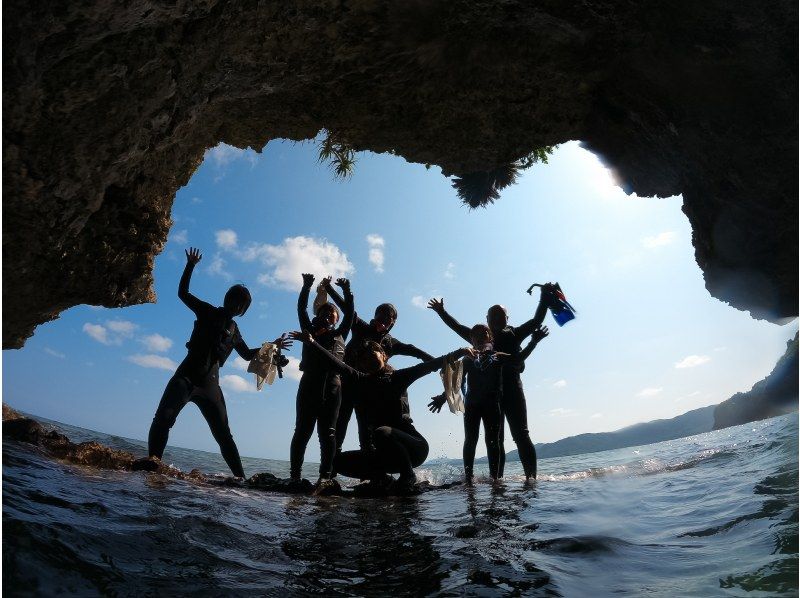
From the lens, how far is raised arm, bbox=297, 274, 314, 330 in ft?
18.2

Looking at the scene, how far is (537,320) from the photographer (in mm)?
6219

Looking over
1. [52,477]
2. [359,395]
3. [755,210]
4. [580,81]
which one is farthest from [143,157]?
[755,210]

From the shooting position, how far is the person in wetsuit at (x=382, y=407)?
5.03 metres

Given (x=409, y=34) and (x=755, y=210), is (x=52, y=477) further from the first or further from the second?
(x=755, y=210)

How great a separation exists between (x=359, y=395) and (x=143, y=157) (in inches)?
130

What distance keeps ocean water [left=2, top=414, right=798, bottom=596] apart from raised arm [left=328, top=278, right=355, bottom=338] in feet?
6.48

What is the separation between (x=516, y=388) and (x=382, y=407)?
6.92 feet

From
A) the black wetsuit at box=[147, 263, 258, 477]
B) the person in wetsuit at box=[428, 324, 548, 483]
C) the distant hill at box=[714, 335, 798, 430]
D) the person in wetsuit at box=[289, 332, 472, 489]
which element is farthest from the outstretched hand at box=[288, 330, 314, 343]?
the distant hill at box=[714, 335, 798, 430]

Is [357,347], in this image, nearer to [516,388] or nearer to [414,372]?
[414,372]

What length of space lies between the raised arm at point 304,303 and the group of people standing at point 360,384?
0.04 feet

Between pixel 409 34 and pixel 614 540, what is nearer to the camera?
pixel 614 540

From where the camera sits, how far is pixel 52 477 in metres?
3.68

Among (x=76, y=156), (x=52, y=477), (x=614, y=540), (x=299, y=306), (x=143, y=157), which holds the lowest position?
(x=614, y=540)

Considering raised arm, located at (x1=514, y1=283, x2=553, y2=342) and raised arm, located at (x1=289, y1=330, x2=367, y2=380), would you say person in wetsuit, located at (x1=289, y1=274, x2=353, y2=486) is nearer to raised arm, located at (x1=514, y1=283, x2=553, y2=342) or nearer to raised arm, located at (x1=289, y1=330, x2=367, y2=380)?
raised arm, located at (x1=289, y1=330, x2=367, y2=380)
